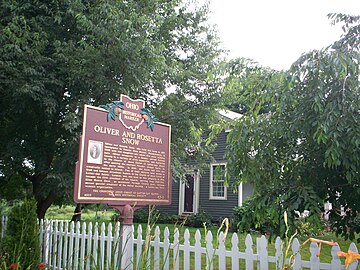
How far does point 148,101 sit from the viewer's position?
371 inches

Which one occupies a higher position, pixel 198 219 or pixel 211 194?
pixel 211 194

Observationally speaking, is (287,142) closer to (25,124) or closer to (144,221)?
(25,124)

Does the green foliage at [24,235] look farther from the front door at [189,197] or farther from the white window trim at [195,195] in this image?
the front door at [189,197]

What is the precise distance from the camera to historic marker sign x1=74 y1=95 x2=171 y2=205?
173 inches

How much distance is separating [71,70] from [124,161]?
354cm

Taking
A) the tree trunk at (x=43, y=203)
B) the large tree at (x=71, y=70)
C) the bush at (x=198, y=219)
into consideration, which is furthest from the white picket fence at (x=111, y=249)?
the bush at (x=198, y=219)

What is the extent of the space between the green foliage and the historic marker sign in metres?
1.89

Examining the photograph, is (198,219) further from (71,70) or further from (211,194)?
(71,70)

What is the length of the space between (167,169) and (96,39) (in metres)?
3.54

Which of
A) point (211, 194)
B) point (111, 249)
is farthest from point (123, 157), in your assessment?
point (211, 194)

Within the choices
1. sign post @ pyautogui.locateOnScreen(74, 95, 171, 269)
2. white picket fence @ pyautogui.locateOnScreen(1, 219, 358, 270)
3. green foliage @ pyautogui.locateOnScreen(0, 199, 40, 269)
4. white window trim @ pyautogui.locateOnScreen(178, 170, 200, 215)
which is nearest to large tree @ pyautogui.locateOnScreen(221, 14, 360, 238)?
white picket fence @ pyautogui.locateOnScreen(1, 219, 358, 270)

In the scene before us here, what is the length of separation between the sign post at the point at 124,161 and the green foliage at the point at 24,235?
5.49ft

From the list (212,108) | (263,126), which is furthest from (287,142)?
(212,108)

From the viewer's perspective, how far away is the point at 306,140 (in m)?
3.97
